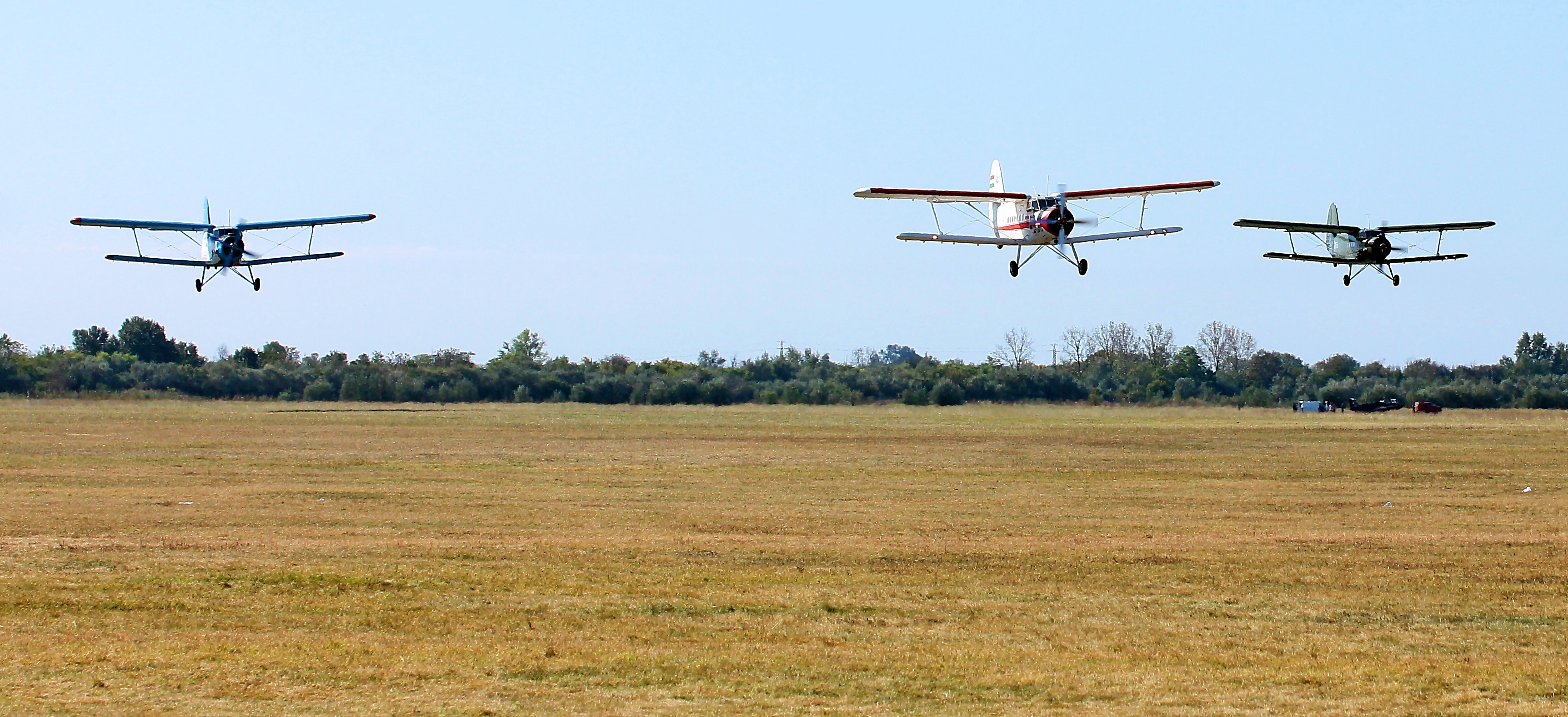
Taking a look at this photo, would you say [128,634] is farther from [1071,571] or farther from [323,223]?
[323,223]

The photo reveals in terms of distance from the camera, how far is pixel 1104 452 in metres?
56.3

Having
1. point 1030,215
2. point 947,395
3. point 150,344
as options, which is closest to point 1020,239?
point 1030,215

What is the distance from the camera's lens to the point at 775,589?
2030cm

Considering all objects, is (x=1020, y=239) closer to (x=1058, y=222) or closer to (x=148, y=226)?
(x=1058, y=222)

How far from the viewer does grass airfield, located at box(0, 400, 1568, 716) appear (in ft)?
45.1

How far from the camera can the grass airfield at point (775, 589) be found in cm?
1376

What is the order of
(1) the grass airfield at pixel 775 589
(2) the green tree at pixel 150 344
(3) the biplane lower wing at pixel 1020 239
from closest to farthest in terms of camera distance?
(1) the grass airfield at pixel 775 589, (3) the biplane lower wing at pixel 1020 239, (2) the green tree at pixel 150 344

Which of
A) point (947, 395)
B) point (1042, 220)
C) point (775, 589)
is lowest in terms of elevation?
point (775, 589)

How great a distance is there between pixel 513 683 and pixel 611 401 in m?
115

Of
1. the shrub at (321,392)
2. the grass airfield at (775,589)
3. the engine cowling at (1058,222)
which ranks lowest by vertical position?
the grass airfield at (775,589)

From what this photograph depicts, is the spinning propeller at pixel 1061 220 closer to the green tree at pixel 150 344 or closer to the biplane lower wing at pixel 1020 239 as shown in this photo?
the biplane lower wing at pixel 1020 239

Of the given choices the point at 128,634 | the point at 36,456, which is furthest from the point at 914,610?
the point at 36,456

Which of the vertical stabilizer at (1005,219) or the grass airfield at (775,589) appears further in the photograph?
the vertical stabilizer at (1005,219)

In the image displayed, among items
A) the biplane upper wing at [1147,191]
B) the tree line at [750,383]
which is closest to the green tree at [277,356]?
the tree line at [750,383]
